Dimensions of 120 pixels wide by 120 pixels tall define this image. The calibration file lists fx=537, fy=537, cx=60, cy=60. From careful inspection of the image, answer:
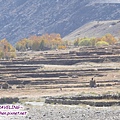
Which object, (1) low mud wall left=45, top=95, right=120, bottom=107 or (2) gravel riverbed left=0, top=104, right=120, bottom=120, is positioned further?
(1) low mud wall left=45, top=95, right=120, bottom=107

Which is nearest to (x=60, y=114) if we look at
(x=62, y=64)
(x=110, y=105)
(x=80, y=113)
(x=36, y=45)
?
(x=80, y=113)

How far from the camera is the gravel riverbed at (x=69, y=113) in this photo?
27.7 m

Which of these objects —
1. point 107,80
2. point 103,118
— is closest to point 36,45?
point 107,80

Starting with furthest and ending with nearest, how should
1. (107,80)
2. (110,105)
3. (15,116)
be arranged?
(107,80), (110,105), (15,116)

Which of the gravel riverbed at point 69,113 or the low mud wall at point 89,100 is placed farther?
the low mud wall at point 89,100

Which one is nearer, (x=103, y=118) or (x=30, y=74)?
(x=103, y=118)

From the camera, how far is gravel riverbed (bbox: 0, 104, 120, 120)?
27.7 m

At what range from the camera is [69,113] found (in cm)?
2964

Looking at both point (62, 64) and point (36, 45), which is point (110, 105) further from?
point (36, 45)

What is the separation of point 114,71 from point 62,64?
1020 inches

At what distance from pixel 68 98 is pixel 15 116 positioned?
9775 mm

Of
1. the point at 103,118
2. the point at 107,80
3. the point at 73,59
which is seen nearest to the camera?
the point at 103,118

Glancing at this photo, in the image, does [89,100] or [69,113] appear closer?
[69,113]

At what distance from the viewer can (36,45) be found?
180 m
